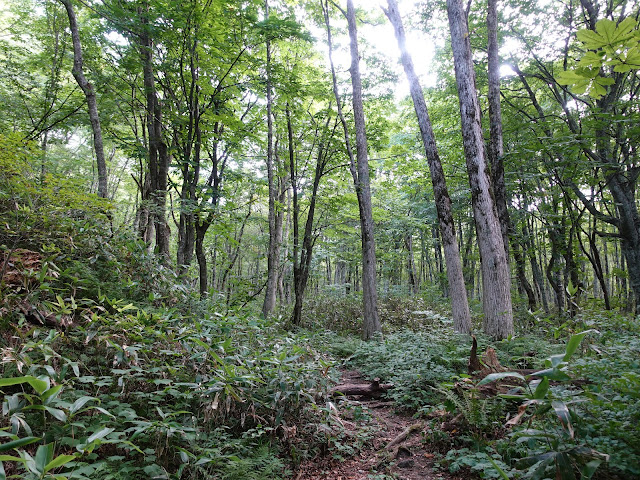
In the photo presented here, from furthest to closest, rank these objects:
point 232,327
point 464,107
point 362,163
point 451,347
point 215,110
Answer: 1. point 362,163
2. point 215,110
3. point 464,107
4. point 451,347
5. point 232,327

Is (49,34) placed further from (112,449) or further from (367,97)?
(112,449)

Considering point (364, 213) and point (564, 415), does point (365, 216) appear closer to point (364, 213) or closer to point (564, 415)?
point (364, 213)

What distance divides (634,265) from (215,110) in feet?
35.8

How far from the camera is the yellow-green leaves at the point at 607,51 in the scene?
1437 mm

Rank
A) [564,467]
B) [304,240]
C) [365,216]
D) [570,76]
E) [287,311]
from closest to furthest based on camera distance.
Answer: [570,76] → [564,467] → [365,216] → [304,240] → [287,311]

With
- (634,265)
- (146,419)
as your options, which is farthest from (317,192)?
(146,419)

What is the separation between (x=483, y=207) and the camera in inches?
239

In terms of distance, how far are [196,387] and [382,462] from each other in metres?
1.93

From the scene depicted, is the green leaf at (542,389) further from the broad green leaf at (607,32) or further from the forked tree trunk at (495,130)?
the forked tree trunk at (495,130)

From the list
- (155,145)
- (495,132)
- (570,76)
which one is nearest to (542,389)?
(570,76)

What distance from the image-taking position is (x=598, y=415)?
2.23 metres

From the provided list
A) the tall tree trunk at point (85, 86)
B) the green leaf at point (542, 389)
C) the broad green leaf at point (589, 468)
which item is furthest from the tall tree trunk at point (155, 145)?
the broad green leaf at point (589, 468)

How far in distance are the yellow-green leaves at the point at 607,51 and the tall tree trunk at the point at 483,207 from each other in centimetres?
476

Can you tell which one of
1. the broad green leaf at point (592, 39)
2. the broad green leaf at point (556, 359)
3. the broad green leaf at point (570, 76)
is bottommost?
the broad green leaf at point (556, 359)
